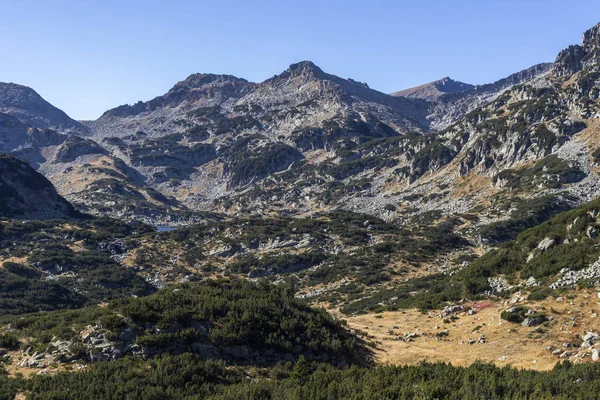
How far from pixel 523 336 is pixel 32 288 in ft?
200

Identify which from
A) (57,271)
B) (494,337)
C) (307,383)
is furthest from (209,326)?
(57,271)

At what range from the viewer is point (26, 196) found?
112062mm

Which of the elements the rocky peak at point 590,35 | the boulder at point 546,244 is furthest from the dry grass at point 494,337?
the rocky peak at point 590,35

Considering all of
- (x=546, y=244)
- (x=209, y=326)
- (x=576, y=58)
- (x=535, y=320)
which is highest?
(x=576, y=58)

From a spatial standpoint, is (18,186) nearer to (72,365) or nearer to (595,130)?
(72,365)

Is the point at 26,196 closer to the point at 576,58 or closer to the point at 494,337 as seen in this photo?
the point at 494,337

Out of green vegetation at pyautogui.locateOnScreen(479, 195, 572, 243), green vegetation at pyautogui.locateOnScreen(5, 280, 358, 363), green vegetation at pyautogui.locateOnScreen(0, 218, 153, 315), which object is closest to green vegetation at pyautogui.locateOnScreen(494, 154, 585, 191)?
green vegetation at pyautogui.locateOnScreen(479, 195, 572, 243)

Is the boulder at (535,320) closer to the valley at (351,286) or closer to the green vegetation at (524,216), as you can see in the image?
the valley at (351,286)

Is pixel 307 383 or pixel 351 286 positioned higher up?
pixel 307 383

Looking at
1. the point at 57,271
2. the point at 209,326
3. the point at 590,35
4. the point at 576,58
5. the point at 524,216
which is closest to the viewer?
the point at 209,326

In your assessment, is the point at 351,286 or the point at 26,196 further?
the point at 26,196

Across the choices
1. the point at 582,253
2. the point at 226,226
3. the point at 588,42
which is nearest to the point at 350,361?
→ the point at 582,253

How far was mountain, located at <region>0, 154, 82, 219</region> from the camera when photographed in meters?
106

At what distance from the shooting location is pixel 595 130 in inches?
4218
